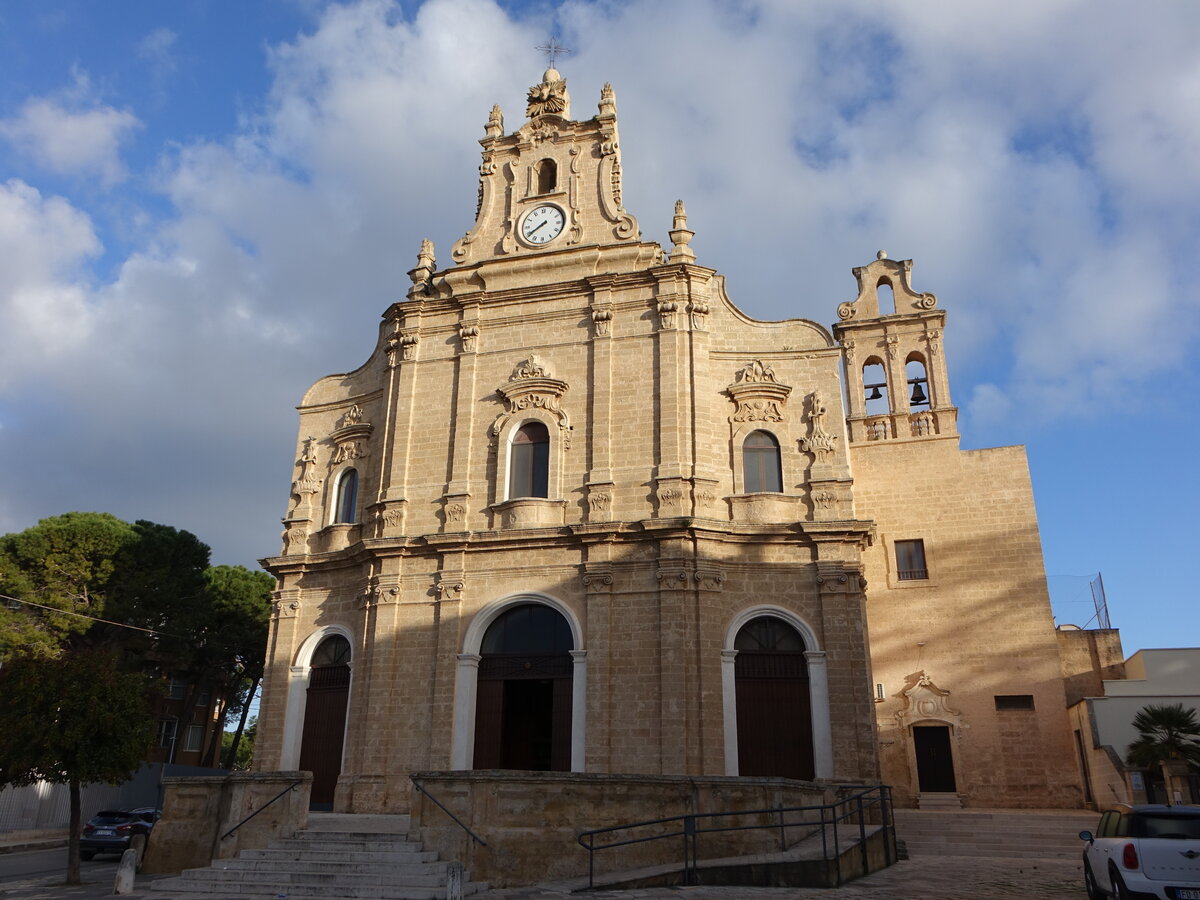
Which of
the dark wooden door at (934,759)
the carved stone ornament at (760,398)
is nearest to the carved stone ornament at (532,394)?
the carved stone ornament at (760,398)

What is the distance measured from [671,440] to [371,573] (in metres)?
7.46

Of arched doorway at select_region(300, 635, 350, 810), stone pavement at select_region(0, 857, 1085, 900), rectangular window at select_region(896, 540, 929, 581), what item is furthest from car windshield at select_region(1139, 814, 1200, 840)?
arched doorway at select_region(300, 635, 350, 810)

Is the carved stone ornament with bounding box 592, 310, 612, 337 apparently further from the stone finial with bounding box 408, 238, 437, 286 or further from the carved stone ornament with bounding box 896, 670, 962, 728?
the carved stone ornament with bounding box 896, 670, 962, 728

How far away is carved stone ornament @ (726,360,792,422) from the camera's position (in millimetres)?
20750

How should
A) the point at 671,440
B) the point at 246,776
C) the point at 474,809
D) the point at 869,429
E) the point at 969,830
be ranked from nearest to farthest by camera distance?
the point at 474,809
the point at 246,776
the point at 969,830
the point at 671,440
the point at 869,429

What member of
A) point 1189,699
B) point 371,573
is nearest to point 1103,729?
point 1189,699

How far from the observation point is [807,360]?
21203 mm

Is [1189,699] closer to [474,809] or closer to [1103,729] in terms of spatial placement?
[1103,729]

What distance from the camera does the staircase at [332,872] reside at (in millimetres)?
11812

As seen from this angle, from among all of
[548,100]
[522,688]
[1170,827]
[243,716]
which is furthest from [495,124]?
[243,716]

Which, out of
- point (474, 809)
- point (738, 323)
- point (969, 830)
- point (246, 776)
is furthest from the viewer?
point (738, 323)

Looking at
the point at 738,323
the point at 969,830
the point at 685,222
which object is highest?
the point at 685,222

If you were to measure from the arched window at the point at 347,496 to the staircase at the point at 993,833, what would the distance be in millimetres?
14274

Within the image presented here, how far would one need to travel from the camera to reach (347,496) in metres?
23.3
